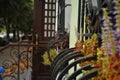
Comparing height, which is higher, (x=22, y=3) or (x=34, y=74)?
(x=22, y=3)

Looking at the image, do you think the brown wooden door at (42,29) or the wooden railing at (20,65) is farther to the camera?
the brown wooden door at (42,29)

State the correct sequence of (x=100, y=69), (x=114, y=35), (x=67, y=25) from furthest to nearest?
(x=67, y=25) < (x=100, y=69) < (x=114, y=35)

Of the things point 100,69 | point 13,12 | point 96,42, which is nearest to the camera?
point 100,69

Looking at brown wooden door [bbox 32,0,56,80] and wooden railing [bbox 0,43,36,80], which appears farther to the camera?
brown wooden door [bbox 32,0,56,80]

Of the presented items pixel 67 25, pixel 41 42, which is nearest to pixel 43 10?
pixel 41 42

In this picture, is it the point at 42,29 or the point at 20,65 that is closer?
the point at 20,65

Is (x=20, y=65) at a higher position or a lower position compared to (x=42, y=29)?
lower

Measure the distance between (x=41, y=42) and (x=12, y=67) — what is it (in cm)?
117

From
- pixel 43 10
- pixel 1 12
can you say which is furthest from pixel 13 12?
pixel 43 10

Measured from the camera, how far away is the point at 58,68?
192 centimetres

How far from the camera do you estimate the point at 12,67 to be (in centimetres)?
723

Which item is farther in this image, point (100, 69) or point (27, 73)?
point (27, 73)

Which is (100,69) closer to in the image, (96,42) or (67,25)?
(96,42)

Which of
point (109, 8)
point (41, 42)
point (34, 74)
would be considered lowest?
point (34, 74)
